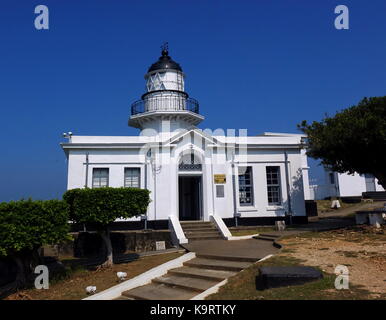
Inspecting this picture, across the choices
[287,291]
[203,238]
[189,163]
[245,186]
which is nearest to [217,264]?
[287,291]

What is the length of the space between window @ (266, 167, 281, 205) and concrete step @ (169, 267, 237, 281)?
30.9 feet

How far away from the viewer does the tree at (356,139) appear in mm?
13891

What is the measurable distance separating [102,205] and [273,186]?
34.3 feet

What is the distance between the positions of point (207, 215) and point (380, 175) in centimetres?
892

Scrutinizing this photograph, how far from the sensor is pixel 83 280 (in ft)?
32.7

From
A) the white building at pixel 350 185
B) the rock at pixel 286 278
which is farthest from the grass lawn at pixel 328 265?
the white building at pixel 350 185

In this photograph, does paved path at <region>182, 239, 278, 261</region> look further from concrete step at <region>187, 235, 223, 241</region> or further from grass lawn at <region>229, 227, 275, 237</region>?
grass lawn at <region>229, 227, 275, 237</region>

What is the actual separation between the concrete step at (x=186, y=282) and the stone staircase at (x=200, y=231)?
5.17 meters

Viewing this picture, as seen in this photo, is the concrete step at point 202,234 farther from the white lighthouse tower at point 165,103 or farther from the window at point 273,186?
the white lighthouse tower at point 165,103

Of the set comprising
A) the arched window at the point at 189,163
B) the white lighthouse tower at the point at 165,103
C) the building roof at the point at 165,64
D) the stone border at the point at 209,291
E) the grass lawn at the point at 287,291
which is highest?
the building roof at the point at 165,64

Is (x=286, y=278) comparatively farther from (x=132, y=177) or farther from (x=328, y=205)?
(x=328, y=205)

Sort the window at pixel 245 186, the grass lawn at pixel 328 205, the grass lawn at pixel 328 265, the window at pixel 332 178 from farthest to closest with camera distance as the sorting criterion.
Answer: the window at pixel 332 178, the grass lawn at pixel 328 205, the window at pixel 245 186, the grass lawn at pixel 328 265

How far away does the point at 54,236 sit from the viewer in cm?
973

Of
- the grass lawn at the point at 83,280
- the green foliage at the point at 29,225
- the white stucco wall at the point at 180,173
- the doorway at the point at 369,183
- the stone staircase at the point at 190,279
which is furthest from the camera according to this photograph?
the doorway at the point at 369,183
